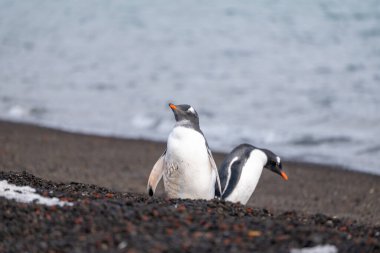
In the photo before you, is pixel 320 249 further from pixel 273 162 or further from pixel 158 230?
pixel 273 162

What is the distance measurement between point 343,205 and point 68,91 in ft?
30.4

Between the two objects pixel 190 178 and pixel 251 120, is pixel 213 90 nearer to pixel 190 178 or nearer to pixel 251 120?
pixel 251 120

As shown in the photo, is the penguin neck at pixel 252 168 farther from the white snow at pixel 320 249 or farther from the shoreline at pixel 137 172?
the white snow at pixel 320 249

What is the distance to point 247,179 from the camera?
620cm

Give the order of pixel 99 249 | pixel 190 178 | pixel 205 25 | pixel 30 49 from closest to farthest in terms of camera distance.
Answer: pixel 99 249
pixel 190 178
pixel 30 49
pixel 205 25

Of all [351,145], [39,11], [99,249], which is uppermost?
[99,249]

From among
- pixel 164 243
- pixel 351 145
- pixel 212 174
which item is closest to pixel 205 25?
pixel 351 145

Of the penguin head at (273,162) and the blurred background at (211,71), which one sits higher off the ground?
the penguin head at (273,162)

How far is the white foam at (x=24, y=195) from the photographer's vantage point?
14.5ft

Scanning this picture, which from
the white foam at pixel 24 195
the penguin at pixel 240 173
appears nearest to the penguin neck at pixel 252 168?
the penguin at pixel 240 173

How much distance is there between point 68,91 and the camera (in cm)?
1566

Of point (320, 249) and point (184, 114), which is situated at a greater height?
point (320, 249)

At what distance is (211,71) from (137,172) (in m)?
8.81

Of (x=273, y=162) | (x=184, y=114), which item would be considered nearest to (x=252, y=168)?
(x=273, y=162)
